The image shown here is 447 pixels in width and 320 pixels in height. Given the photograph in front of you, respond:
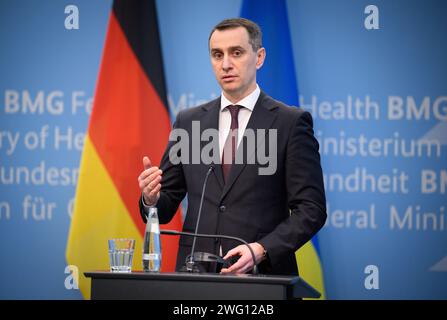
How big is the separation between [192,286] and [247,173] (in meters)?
1.07

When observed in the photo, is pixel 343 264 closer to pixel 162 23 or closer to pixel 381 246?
pixel 381 246

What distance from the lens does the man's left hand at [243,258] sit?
9.34 ft

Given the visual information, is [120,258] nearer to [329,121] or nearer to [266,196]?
[266,196]

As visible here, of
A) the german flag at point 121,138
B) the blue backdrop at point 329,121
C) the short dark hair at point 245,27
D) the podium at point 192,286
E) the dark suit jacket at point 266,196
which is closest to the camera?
the podium at point 192,286

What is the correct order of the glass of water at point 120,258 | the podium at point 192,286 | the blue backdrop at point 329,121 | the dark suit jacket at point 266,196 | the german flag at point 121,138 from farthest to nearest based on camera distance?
the blue backdrop at point 329,121 → the german flag at point 121,138 → the dark suit jacket at point 266,196 → the glass of water at point 120,258 → the podium at point 192,286

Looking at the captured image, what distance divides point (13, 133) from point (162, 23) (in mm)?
1406

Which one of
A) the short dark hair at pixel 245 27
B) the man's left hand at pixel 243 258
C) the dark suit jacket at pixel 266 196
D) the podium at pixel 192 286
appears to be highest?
the short dark hair at pixel 245 27

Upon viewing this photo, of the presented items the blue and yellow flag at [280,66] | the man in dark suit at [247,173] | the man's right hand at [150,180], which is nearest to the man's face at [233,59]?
the man in dark suit at [247,173]

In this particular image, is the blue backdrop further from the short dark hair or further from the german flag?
the short dark hair

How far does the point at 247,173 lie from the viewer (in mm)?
3490

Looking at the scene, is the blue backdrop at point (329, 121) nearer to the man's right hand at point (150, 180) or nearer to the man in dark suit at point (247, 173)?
the man in dark suit at point (247, 173)

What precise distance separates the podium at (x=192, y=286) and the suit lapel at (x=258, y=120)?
91 cm

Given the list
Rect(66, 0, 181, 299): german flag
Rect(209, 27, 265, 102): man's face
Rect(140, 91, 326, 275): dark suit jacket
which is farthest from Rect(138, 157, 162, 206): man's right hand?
Rect(66, 0, 181, 299): german flag
